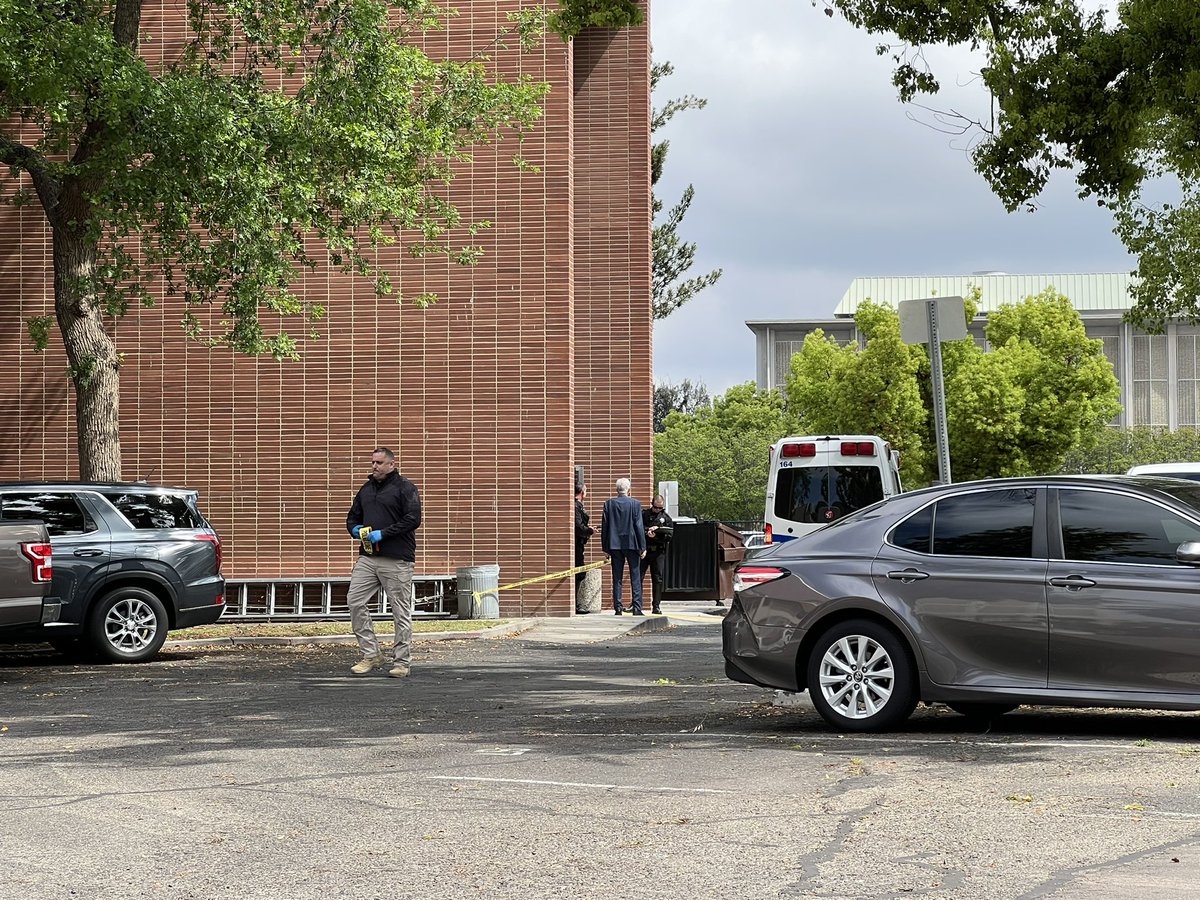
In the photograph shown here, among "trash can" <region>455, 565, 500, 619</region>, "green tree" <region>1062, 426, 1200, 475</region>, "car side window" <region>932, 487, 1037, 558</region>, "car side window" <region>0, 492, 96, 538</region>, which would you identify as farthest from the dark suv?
"green tree" <region>1062, 426, 1200, 475</region>

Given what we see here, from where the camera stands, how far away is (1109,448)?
3637 inches

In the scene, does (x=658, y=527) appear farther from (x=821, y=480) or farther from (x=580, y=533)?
(x=821, y=480)

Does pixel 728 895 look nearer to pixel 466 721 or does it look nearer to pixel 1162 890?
pixel 1162 890

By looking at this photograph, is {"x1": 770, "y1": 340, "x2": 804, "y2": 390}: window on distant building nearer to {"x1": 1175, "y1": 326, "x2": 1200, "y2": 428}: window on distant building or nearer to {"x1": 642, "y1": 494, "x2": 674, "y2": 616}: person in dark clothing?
{"x1": 1175, "y1": 326, "x2": 1200, "y2": 428}: window on distant building

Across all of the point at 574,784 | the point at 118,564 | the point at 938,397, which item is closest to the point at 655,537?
the point at 118,564

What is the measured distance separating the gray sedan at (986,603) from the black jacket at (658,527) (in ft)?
45.3

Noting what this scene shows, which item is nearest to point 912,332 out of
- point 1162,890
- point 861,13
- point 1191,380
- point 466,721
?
point 861,13

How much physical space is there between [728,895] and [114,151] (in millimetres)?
11801

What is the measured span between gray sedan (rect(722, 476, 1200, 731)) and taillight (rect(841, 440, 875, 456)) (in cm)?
1109

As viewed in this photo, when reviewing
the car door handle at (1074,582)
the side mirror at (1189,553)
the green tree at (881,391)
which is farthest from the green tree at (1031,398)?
the side mirror at (1189,553)

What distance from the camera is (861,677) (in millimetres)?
9570

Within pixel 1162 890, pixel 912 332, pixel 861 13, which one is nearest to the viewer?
pixel 1162 890

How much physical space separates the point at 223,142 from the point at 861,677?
8501 mm

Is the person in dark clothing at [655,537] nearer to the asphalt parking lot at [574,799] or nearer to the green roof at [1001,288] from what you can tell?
the asphalt parking lot at [574,799]
